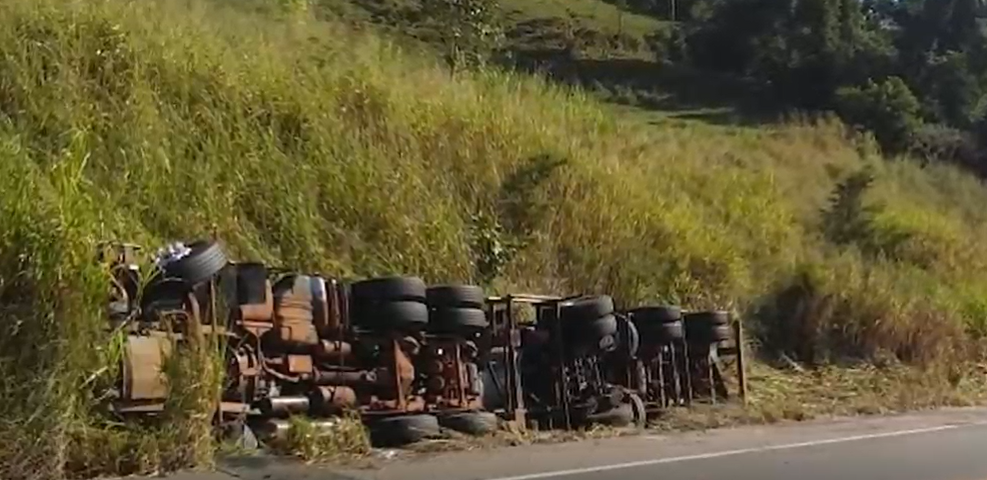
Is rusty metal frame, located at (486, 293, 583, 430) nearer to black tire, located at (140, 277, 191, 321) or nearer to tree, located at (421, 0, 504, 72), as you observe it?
black tire, located at (140, 277, 191, 321)

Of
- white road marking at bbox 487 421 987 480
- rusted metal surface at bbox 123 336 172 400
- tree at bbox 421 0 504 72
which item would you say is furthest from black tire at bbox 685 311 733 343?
tree at bbox 421 0 504 72

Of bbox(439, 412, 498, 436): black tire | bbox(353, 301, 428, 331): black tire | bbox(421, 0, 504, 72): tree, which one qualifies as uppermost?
bbox(421, 0, 504, 72): tree

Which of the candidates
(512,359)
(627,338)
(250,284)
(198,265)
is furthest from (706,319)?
(198,265)

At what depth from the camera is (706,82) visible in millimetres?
58094

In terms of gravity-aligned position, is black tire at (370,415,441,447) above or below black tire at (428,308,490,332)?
below

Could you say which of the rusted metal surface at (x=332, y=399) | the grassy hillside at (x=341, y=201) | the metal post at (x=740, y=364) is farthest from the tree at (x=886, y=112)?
the rusted metal surface at (x=332, y=399)

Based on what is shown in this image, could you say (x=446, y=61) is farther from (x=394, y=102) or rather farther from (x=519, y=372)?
(x=519, y=372)

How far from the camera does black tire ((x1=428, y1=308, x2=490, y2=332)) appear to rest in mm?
13812

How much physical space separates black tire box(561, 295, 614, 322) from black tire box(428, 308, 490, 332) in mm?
1865

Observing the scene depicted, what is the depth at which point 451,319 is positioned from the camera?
13828 millimetres

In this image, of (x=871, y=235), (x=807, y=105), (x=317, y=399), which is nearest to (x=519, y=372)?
(x=317, y=399)

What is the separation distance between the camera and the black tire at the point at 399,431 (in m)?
12.9

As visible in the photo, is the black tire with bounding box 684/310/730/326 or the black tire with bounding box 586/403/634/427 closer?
the black tire with bounding box 586/403/634/427

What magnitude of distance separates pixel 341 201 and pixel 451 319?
438 cm
